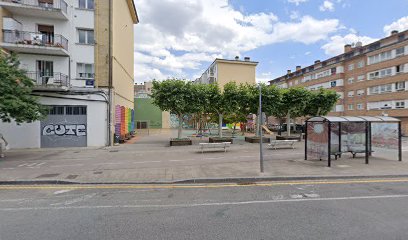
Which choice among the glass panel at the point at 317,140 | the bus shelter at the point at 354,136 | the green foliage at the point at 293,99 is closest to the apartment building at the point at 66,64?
the glass panel at the point at 317,140

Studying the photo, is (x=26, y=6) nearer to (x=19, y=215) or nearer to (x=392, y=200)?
(x=19, y=215)

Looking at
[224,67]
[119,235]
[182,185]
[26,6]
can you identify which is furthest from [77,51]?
[224,67]

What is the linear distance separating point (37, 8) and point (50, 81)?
5.19 m

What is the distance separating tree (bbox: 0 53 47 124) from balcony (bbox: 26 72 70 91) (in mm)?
3526

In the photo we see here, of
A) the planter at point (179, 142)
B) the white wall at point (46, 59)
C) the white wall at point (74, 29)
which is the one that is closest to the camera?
the white wall at point (46, 59)

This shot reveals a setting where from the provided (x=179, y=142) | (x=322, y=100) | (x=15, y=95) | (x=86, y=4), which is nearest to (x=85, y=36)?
(x=86, y=4)

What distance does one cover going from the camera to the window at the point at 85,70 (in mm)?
18188

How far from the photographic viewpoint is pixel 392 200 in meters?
5.85

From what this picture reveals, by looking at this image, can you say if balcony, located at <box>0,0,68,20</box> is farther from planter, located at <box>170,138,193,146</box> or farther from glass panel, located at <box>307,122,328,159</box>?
glass panel, located at <box>307,122,328,159</box>

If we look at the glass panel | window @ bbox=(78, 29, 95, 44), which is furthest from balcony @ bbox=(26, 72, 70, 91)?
the glass panel

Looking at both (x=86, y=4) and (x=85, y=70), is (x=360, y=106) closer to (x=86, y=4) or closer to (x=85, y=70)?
(x=85, y=70)

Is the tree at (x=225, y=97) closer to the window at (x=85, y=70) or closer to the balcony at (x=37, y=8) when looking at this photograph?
the window at (x=85, y=70)

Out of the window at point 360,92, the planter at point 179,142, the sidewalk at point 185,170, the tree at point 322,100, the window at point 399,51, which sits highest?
the window at point 399,51

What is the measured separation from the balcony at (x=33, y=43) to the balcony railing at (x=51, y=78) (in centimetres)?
164
